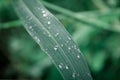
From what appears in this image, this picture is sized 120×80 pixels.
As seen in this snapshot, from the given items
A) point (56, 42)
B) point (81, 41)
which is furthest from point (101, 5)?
point (56, 42)

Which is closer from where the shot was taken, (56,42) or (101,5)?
(56,42)

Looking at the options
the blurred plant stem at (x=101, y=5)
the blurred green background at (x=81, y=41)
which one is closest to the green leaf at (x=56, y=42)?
the blurred green background at (x=81, y=41)

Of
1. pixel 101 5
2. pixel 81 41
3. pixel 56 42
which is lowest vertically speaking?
pixel 81 41

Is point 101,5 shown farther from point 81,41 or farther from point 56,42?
point 56,42

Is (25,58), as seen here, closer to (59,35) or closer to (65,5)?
(65,5)

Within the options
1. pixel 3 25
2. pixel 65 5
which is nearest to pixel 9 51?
pixel 65 5
